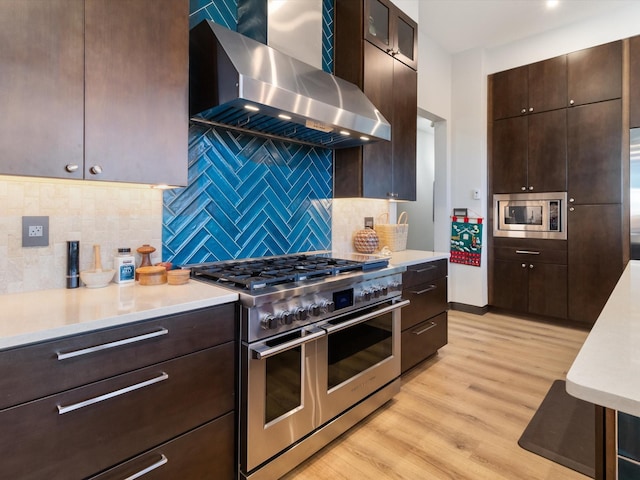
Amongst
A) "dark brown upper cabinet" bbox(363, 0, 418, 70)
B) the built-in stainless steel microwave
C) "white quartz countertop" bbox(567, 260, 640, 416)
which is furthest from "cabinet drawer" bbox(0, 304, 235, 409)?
the built-in stainless steel microwave

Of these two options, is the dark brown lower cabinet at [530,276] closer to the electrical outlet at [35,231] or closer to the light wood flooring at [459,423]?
the light wood flooring at [459,423]

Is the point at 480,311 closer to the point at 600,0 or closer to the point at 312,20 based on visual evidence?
the point at 600,0

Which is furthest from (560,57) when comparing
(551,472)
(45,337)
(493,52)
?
(45,337)

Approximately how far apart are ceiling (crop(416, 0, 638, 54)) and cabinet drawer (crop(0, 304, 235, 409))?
3578 mm

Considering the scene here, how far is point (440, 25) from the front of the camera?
3.72 meters

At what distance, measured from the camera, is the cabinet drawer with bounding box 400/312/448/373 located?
252 cm

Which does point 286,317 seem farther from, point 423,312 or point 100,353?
point 423,312

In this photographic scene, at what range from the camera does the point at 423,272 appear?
2639mm

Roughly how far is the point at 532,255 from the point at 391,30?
9.39 feet

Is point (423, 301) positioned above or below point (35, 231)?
below

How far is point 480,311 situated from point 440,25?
3238 mm

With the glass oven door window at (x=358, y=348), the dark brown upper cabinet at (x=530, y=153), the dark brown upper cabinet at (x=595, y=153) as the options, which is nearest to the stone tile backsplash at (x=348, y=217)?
the glass oven door window at (x=358, y=348)

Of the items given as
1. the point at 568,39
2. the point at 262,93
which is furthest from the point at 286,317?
the point at 568,39

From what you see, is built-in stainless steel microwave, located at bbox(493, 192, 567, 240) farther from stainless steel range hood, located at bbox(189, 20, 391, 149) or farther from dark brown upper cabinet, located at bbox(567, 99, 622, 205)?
stainless steel range hood, located at bbox(189, 20, 391, 149)
